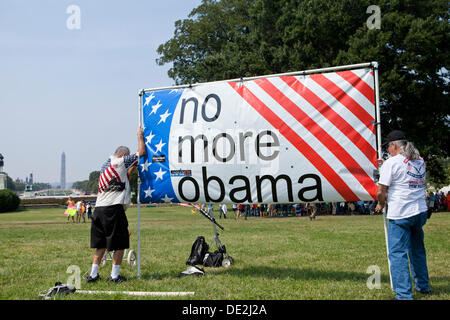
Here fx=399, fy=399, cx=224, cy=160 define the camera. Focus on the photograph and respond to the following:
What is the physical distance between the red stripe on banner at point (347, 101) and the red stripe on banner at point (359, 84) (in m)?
0.19

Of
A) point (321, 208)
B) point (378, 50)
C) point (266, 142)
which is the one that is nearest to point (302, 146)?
point (266, 142)

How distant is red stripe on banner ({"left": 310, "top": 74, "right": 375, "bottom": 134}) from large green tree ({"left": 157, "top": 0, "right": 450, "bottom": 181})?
70.0 feet

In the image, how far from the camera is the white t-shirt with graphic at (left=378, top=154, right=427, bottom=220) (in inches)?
210

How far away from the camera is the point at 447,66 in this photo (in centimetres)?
2858

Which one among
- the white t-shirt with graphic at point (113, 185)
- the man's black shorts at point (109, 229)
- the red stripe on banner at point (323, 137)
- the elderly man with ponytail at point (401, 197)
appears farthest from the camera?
the white t-shirt with graphic at point (113, 185)

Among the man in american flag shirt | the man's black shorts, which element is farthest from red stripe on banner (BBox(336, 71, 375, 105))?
the man's black shorts

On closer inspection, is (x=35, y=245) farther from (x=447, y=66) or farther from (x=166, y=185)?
(x=447, y=66)

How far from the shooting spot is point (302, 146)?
6.52 m

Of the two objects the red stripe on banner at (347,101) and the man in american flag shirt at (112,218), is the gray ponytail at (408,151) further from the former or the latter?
the man in american flag shirt at (112,218)

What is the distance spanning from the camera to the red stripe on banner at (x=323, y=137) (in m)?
Result: 6.25

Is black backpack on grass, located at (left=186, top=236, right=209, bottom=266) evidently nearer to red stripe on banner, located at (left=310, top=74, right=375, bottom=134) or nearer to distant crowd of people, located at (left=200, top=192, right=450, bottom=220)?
red stripe on banner, located at (left=310, top=74, right=375, bottom=134)

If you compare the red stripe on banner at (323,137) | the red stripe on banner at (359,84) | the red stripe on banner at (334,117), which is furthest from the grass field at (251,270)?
the red stripe on banner at (359,84)
